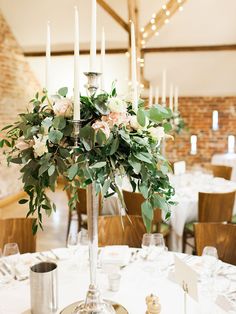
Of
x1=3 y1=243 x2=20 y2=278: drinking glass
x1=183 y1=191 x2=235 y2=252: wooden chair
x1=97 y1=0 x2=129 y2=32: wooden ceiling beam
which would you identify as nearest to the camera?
x1=3 y1=243 x2=20 y2=278: drinking glass

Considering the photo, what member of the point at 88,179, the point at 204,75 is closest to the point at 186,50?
the point at 204,75

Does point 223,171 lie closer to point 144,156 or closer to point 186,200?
point 186,200

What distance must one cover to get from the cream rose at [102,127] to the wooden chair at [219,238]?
1.27m

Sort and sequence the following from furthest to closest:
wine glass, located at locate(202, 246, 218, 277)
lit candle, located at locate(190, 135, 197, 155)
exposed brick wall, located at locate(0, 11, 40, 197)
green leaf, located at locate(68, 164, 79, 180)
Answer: lit candle, located at locate(190, 135, 197, 155) → exposed brick wall, located at locate(0, 11, 40, 197) → wine glass, located at locate(202, 246, 218, 277) → green leaf, located at locate(68, 164, 79, 180)

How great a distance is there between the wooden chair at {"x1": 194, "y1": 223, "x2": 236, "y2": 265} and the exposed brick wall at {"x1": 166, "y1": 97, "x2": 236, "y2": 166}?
5.87 m

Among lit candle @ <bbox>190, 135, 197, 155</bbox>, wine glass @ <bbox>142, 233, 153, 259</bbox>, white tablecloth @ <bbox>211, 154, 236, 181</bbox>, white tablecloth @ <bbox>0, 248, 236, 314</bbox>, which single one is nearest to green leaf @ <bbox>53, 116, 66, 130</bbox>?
white tablecloth @ <bbox>0, 248, 236, 314</bbox>

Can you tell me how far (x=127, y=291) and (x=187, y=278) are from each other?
1.40 ft

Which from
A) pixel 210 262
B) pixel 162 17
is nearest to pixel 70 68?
pixel 162 17

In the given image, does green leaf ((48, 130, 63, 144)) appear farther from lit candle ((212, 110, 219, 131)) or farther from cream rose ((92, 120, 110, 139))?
lit candle ((212, 110, 219, 131))

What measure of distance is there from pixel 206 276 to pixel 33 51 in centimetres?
636

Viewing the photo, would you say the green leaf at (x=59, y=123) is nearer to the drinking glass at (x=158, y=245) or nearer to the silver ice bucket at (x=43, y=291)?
the silver ice bucket at (x=43, y=291)

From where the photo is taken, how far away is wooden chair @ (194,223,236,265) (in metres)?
2.30

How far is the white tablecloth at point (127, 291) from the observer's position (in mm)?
1550

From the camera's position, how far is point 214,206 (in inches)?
134
